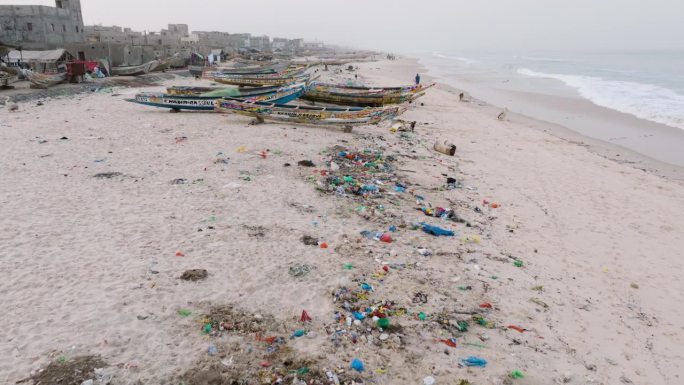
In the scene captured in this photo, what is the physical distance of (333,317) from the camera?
4.31m

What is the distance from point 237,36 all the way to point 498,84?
62181 mm

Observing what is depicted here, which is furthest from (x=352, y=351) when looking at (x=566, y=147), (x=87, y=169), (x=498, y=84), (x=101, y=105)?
(x=498, y=84)

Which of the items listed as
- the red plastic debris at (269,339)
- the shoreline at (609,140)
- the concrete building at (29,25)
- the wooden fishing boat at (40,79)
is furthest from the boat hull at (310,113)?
the concrete building at (29,25)

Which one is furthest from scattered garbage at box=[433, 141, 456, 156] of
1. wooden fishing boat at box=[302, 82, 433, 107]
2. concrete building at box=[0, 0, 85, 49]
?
concrete building at box=[0, 0, 85, 49]

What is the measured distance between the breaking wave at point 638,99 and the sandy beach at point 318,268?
1167cm

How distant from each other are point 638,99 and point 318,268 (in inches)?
1047

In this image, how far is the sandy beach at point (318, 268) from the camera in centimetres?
376

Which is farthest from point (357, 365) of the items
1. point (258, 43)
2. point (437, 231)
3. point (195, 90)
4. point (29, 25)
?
point (258, 43)

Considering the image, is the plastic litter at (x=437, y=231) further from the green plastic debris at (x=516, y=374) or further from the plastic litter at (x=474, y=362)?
the green plastic debris at (x=516, y=374)

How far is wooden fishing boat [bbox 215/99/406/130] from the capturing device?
41.2 feet

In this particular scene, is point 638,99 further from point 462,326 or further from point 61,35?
point 61,35

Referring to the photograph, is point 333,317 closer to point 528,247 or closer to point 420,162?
point 528,247

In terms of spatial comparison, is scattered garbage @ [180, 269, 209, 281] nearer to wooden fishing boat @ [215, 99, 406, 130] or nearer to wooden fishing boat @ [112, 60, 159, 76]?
wooden fishing boat @ [215, 99, 406, 130]

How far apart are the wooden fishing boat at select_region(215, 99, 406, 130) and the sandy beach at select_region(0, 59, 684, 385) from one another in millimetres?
2249
